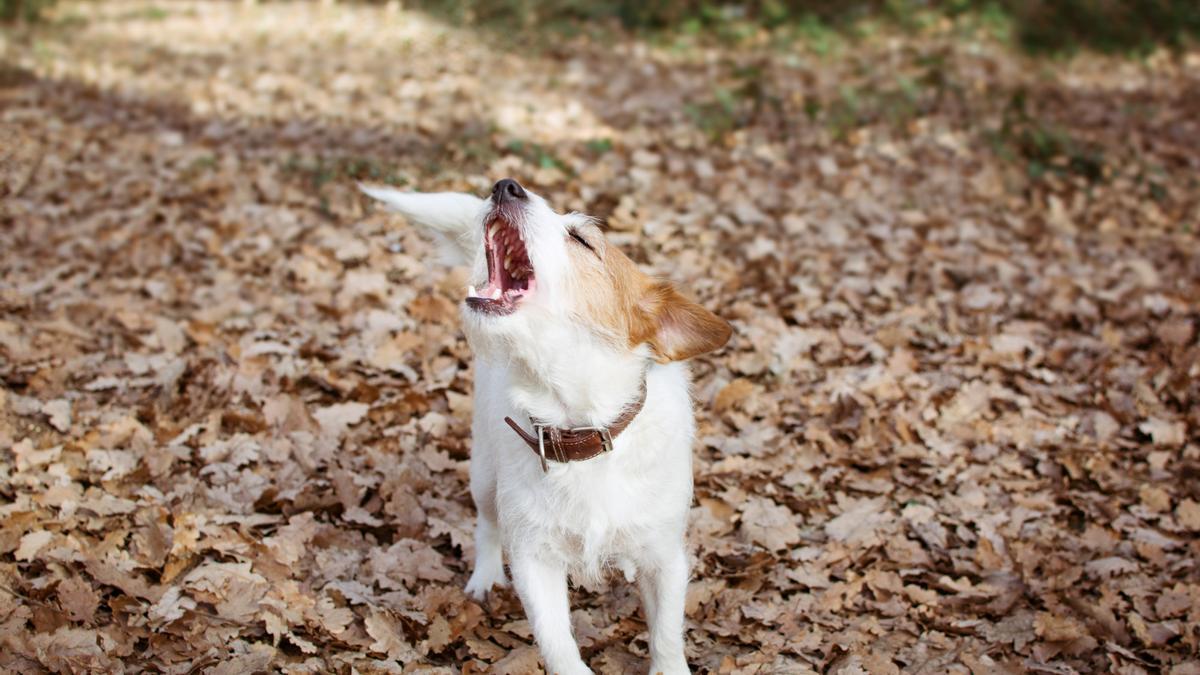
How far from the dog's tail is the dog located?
0.23 metres

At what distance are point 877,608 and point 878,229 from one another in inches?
180

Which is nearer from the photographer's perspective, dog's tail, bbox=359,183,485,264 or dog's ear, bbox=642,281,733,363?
dog's ear, bbox=642,281,733,363

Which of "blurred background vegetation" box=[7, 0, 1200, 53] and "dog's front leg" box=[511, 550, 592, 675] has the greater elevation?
"blurred background vegetation" box=[7, 0, 1200, 53]

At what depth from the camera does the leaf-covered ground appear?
404 centimetres

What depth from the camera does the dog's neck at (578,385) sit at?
3215 mm

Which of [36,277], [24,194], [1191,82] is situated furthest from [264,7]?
[1191,82]

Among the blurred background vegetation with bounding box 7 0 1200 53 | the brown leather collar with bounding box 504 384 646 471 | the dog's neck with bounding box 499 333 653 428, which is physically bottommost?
the brown leather collar with bounding box 504 384 646 471

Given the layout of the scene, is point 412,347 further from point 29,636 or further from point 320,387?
point 29,636

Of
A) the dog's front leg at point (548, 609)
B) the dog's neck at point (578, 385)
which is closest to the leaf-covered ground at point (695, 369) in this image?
the dog's front leg at point (548, 609)

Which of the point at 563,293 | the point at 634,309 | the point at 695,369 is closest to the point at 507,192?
the point at 563,293

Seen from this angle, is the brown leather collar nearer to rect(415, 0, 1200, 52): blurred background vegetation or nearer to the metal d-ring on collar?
the metal d-ring on collar

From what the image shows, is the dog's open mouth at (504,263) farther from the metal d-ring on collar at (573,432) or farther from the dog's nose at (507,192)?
the metal d-ring on collar at (573,432)

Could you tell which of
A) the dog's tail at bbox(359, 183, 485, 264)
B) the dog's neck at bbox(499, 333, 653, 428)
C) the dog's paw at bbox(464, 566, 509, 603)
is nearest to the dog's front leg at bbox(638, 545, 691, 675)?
the dog's neck at bbox(499, 333, 653, 428)

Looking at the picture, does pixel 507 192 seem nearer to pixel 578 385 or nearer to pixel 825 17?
pixel 578 385
